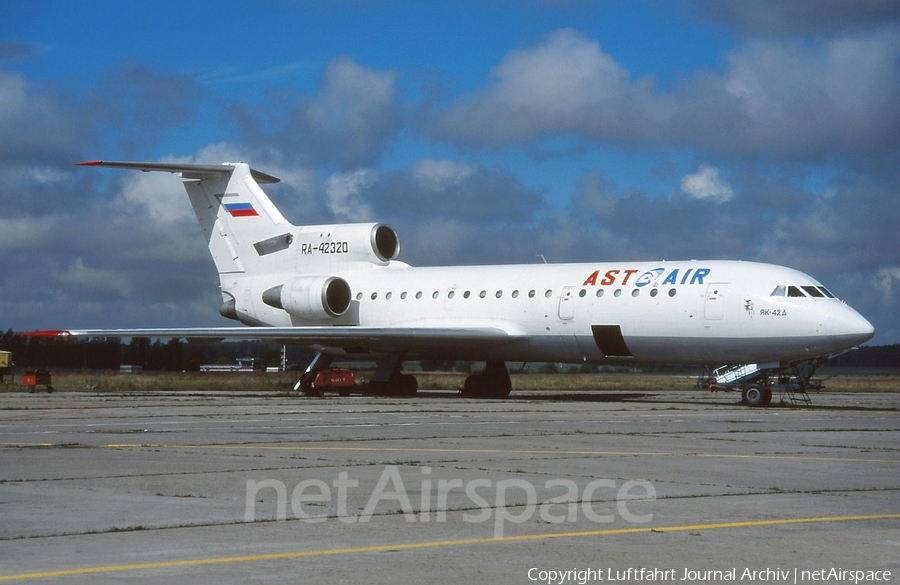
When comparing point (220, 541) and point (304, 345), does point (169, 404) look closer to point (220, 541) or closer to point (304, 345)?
point (304, 345)

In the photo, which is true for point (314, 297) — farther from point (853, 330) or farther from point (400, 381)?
point (853, 330)

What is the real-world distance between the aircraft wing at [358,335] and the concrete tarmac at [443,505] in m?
13.9

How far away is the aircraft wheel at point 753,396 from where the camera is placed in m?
28.5

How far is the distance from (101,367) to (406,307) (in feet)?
128

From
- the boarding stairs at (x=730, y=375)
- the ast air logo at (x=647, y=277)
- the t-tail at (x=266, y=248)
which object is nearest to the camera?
the ast air logo at (x=647, y=277)

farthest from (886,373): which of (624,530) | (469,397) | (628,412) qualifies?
(624,530)

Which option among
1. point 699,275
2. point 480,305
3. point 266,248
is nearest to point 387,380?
point 480,305

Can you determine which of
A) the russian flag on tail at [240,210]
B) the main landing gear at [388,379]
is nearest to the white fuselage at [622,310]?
the main landing gear at [388,379]

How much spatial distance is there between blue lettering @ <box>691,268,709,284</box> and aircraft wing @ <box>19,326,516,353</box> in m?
5.63

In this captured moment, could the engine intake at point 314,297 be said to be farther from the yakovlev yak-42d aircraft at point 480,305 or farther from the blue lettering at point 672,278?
the blue lettering at point 672,278

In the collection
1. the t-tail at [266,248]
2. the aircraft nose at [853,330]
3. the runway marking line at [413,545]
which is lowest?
the runway marking line at [413,545]

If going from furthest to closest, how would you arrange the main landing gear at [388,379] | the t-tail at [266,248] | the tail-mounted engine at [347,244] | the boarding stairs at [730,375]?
the boarding stairs at [730,375] → the tail-mounted engine at [347,244] → the t-tail at [266,248] → the main landing gear at [388,379]

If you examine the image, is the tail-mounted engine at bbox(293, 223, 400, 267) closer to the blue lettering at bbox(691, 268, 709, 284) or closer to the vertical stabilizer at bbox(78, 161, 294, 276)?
the vertical stabilizer at bbox(78, 161, 294, 276)

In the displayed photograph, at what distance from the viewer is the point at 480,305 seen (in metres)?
33.5
